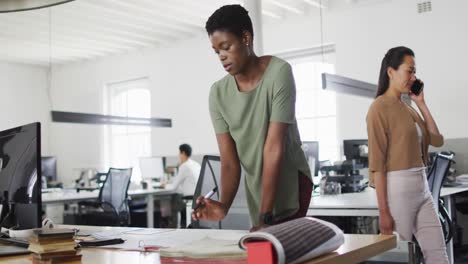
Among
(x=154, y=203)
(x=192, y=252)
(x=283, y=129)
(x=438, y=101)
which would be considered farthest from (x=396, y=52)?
(x=154, y=203)

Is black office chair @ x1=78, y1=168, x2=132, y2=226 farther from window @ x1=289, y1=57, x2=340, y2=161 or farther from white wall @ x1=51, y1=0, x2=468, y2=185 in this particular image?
window @ x1=289, y1=57, x2=340, y2=161

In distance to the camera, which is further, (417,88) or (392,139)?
(417,88)

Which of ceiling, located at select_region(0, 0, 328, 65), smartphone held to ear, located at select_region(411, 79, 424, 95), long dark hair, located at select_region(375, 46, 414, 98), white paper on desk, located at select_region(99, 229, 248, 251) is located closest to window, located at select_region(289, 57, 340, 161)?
ceiling, located at select_region(0, 0, 328, 65)

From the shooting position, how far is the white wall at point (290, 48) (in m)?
6.84

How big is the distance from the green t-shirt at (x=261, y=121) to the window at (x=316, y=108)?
20.7 feet

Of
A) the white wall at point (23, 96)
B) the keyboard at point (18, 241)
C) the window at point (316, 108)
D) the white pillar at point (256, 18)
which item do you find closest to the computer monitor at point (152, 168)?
the window at point (316, 108)

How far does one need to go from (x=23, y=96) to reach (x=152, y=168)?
3864mm

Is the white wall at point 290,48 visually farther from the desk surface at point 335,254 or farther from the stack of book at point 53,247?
the stack of book at point 53,247

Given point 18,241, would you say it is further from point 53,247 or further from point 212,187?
point 212,187

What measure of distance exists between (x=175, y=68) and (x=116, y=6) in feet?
7.05

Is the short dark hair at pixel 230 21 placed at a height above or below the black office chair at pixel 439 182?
above

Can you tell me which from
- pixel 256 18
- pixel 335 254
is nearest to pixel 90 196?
pixel 256 18

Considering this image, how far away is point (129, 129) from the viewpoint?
34.2ft

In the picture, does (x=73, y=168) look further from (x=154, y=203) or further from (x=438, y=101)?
(x=438, y=101)
